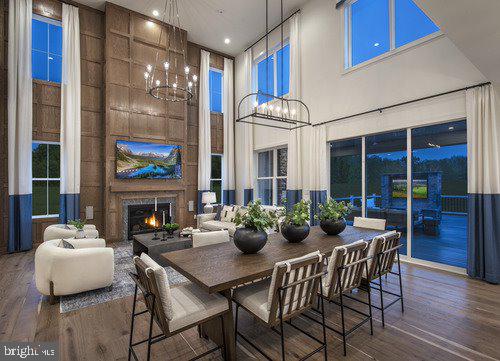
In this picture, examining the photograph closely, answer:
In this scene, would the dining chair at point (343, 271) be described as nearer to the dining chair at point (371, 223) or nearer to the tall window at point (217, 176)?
the dining chair at point (371, 223)

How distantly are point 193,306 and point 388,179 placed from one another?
15.3 ft

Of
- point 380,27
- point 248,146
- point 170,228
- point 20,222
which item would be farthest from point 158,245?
point 380,27

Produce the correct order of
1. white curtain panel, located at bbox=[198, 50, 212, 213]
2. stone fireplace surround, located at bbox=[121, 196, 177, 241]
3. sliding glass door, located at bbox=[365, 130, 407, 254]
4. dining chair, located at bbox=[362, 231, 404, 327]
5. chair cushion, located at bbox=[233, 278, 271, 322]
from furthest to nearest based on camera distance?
white curtain panel, located at bbox=[198, 50, 212, 213] → stone fireplace surround, located at bbox=[121, 196, 177, 241] → sliding glass door, located at bbox=[365, 130, 407, 254] → dining chair, located at bbox=[362, 231, 404, 327] → chair cushion, located at bbox=[233, 278, 271, 322]

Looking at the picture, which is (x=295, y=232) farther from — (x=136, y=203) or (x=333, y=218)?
(x=136, y=203)

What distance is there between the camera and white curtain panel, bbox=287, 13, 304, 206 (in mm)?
6551

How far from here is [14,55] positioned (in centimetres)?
541

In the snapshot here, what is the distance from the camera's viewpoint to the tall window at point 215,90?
28.9 feet

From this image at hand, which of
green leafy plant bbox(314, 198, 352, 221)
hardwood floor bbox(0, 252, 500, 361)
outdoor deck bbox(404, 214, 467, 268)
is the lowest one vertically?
hardwood floor bbox(0, 252, 500, 361)

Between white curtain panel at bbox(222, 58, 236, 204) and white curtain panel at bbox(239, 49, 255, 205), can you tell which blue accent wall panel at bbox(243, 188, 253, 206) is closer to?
white curtain panel at bbox(239, 49, 255, 205)

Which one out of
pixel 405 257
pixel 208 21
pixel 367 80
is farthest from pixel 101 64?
pixel 405 257

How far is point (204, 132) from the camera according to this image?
809 cm

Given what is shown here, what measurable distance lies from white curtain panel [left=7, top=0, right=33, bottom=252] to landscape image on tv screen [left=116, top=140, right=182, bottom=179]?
175 cm

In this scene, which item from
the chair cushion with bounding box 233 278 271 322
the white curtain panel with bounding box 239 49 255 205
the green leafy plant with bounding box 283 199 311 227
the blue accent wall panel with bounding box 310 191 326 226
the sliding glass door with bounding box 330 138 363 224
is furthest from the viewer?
the white curtain panel with bounding box 239 49 255 205

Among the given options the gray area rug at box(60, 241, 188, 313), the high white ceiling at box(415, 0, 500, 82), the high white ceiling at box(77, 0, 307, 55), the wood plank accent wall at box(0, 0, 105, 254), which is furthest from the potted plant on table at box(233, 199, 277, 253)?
the high white ceiling at box(77, 0, 307, 55)
